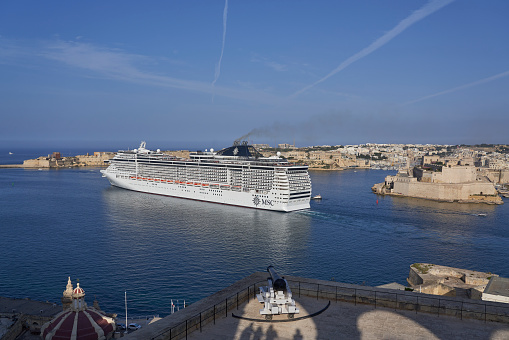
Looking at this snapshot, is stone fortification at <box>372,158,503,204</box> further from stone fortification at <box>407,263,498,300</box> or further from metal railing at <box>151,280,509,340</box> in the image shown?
metal railing at <box>151,280,509,340</box>

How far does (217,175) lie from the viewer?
184 feet

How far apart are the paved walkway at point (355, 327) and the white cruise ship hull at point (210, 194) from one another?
3941cm

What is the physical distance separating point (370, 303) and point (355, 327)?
1.20 m

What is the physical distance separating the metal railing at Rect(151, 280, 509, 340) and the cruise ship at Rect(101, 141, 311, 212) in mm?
38479

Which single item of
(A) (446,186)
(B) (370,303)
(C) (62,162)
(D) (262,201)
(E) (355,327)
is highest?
(C) (62,162)

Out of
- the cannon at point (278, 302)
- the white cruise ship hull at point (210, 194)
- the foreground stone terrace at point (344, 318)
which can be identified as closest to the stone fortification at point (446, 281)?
the foreground stone terrace at point (344, 318)

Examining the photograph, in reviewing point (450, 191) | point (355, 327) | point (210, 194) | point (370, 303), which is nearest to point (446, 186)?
point (450, 191)

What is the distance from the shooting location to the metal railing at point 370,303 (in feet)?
27.5

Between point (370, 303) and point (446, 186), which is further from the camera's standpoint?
point (446, 186)

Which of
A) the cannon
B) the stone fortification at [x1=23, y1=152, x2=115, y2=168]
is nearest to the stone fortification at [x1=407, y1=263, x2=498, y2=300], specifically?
the cannon

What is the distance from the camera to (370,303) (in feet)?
30.7

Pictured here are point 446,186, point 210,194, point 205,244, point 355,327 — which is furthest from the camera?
point 446,186

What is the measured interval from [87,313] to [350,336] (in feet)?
38.0

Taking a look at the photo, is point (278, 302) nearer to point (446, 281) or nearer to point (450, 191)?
point (446, 281)
